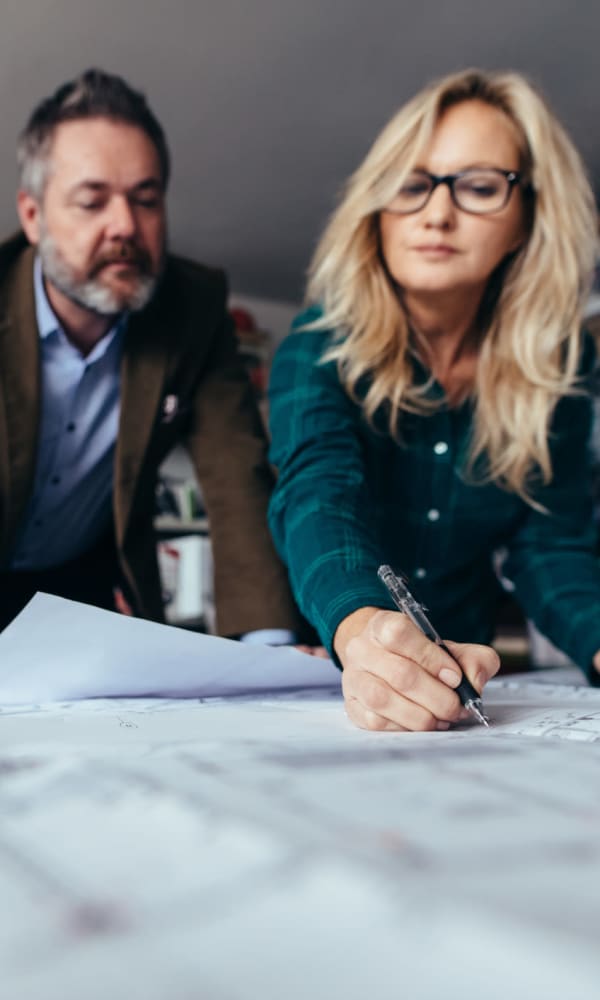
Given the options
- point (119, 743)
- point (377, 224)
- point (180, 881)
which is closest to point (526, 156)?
point (377, 224)

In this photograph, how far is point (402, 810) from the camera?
0.26 meters

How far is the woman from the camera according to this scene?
884mm

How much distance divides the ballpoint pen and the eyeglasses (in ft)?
1.65

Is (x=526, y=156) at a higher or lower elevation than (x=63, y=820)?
higher

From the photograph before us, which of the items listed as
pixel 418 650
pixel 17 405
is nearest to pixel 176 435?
pixel 17 405

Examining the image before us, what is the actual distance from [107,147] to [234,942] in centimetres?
121

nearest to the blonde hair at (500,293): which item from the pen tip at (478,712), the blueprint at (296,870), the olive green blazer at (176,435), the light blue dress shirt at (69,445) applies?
the olive green blazer at (176,435)

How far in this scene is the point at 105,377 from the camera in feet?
3.95

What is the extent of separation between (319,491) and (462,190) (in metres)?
0.40

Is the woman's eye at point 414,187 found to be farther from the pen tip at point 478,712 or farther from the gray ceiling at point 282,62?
the gray ceiling at point 282,62

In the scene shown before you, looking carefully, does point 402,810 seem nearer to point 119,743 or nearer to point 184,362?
point 119,743

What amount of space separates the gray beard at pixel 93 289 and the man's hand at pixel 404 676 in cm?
78

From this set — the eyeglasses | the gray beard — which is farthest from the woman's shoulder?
the gray beard

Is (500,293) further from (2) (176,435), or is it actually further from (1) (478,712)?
(1) (478,712)
